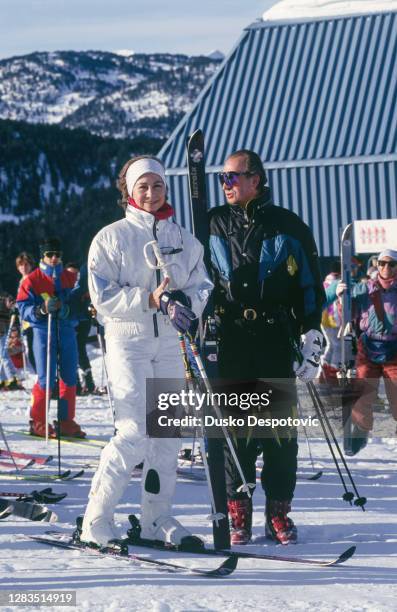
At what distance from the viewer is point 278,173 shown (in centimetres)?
2261

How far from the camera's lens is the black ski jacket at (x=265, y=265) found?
5309mm

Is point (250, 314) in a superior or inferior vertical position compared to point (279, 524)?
superior

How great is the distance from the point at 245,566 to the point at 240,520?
1.98ft

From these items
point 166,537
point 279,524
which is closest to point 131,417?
point 166,537

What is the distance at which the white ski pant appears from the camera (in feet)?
15.6

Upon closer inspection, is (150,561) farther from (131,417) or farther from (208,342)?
(208,342)

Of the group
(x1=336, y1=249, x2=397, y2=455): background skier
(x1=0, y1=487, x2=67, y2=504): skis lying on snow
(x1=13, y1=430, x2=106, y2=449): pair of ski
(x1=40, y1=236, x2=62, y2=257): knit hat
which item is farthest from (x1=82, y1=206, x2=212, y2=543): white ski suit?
(x1=40, y1=236, x2=62, y2=257): knit hat

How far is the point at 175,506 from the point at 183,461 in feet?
5.24

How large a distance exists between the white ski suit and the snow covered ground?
366 mm

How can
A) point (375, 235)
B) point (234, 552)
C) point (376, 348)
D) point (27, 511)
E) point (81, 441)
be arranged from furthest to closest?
point (375, 235) < point (81, 441) < point (376, 348) < point (27, 511) < point (234, 552)

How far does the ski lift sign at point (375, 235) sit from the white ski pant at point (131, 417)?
909 cm

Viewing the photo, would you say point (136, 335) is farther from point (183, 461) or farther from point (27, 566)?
point (183, 461)

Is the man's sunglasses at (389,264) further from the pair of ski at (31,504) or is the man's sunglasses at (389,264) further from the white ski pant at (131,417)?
the white ski pant at (131,417)

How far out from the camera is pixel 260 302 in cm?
534
